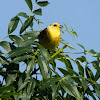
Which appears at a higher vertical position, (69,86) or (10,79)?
(10,79)

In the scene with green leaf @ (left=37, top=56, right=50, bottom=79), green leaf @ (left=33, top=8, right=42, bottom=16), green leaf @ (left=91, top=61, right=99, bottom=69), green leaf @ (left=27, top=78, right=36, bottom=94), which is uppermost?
green leaf @ (left=33, top=8, right=42, bottom=16)

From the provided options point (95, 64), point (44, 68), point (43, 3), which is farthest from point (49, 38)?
point (44, 68)

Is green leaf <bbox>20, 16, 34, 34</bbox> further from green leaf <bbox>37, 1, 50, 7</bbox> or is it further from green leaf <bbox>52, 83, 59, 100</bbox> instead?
green leaf <bbox>52, 83, 59, 100</bbox>

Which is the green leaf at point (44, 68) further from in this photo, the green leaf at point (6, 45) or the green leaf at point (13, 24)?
the green leaf at point (13, 24)

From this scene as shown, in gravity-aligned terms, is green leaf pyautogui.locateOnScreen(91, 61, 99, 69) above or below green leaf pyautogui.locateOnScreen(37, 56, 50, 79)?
below

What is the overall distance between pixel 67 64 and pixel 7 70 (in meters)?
0.48

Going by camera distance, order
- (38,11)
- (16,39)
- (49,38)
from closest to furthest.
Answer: (16,39) → (38,11) → (49,38)

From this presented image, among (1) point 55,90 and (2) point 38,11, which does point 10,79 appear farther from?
(2) point 38,11

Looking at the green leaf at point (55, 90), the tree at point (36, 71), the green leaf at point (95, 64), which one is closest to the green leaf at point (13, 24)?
the tree at point (36, 71)

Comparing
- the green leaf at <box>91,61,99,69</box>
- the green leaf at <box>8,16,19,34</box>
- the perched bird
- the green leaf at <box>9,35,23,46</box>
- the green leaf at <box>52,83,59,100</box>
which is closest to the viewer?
the green leaf at <box>52,83,59,100</box>

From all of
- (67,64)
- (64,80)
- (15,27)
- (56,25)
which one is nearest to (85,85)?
(64,80)

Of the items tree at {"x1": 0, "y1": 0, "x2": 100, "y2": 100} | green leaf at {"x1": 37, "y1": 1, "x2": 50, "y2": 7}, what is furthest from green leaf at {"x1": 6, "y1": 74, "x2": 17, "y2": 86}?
green leaf at {"x1": 37, "y1": 1, "x2": 50, "y2": 7}

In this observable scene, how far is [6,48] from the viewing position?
1.92 m

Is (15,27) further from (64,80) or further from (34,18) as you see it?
(64,80)
